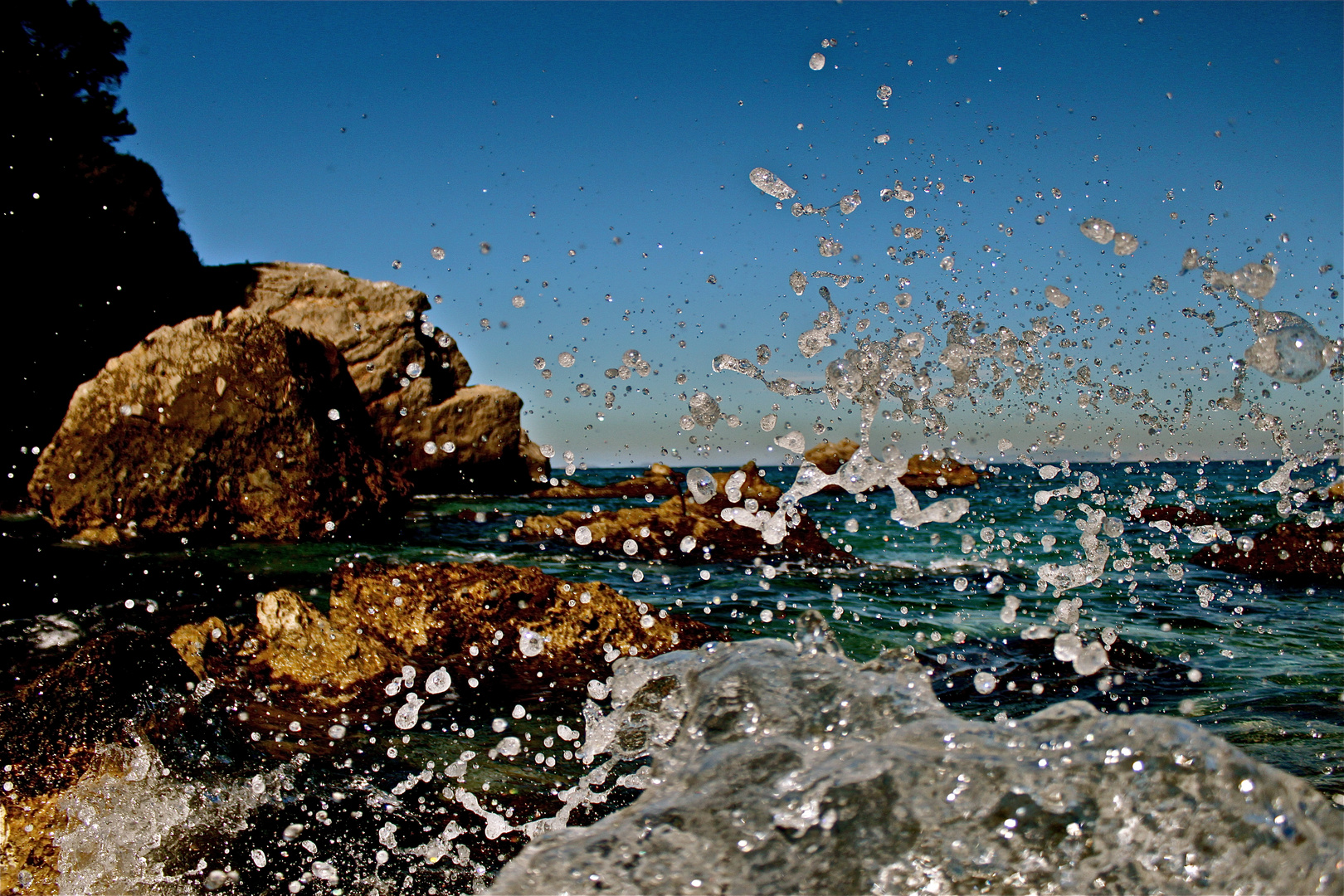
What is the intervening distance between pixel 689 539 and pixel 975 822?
7.64 metres

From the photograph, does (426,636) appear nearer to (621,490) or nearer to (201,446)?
(201,446)

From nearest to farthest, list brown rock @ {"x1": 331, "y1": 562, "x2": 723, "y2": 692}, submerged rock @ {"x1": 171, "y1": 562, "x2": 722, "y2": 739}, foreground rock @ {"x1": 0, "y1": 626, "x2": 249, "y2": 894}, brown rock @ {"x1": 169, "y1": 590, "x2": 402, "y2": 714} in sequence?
foreground rock @ {"x1": 0, "y1": 626, "x2": 249, "y2": 894} → brown rock @ {"x1": 169, "y1": 590, "x2": 402, "y2": 714} → submerged rock @ {"x1": 171, "y1": 562, "x2": 722, "y2": 739} → brown rock @ {"x1": 331, "y1": 562, "x2": 723, "y2": 692}

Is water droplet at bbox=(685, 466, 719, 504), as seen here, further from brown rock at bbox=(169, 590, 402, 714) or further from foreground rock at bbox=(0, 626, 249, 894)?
foreground rock at bbox=(0, 626, 249, 894)

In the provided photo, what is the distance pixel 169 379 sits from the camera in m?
10.3

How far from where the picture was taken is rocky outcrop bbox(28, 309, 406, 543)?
10.1 m

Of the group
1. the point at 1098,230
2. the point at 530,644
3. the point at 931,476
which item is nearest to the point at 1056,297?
the point at 1098,230

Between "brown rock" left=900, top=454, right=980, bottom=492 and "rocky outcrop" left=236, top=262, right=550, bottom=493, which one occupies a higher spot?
"rocky outcrop" left=236, top=262, right=550, bottom=493

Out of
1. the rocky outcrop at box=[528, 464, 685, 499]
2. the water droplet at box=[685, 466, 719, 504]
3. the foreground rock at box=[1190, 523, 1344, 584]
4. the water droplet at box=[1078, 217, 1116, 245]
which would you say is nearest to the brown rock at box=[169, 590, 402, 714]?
the water droplet at box=[685, 466, 719, 504]

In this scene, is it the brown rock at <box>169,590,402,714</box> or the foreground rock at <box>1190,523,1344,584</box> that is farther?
the foreground rock at <box>1190,523,1344,584</box>

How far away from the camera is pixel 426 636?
4852 millimetres

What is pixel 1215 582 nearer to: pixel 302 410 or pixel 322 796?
pixel 322 796

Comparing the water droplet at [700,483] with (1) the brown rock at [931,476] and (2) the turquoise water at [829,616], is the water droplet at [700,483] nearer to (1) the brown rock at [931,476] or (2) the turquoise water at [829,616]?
(2) the turquoise water at [829,616]


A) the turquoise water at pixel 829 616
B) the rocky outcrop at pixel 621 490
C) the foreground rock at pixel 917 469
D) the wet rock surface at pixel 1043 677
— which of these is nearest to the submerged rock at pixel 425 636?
the turquoise water at pixel 829 616

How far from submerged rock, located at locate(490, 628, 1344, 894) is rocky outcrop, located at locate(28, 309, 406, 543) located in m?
9.74
